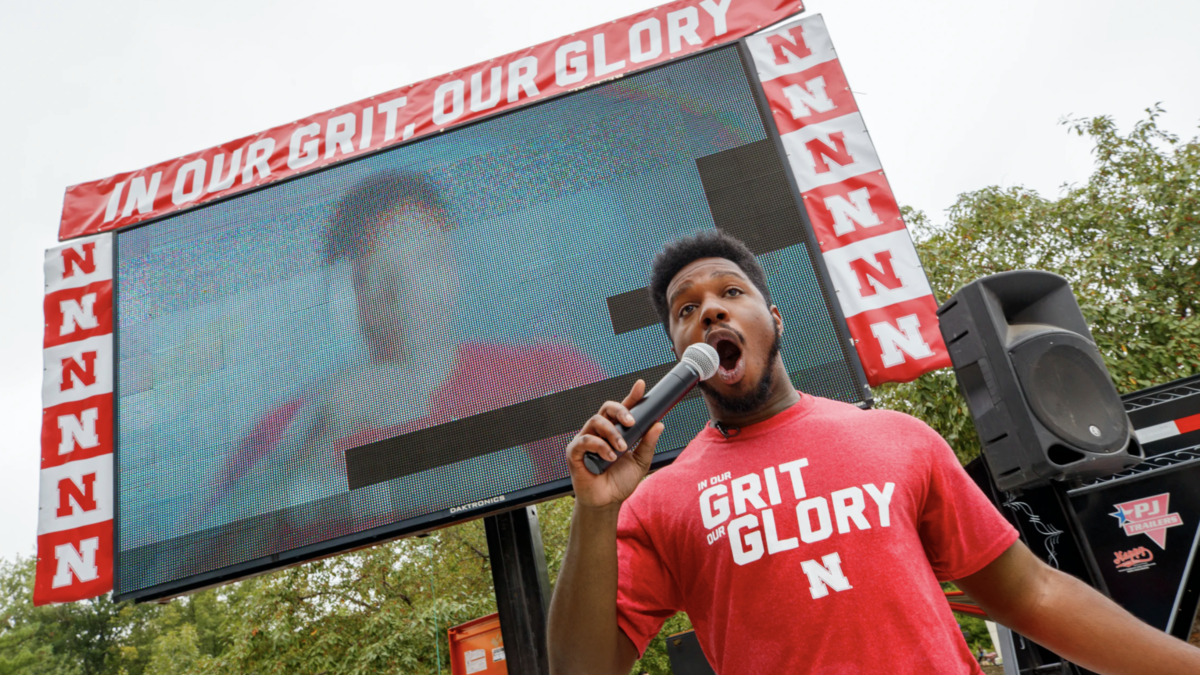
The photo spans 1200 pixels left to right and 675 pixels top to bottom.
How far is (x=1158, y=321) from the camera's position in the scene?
6.32 m

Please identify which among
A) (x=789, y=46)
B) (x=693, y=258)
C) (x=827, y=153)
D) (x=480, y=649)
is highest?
(x=789, y=46)

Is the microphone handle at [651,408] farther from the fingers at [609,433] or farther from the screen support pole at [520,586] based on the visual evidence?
the screen support pole at [520,586]

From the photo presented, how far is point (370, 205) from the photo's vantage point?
3.30 meters

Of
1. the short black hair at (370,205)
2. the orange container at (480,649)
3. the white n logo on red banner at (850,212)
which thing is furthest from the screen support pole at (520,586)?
the white n logo on red banner at (850,212)

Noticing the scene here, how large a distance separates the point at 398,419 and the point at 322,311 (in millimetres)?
676

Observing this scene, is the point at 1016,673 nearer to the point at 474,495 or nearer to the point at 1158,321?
the point at 474,495

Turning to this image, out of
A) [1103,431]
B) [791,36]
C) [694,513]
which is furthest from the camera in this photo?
[791,36]

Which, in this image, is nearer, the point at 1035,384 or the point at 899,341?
the point at 1035,384

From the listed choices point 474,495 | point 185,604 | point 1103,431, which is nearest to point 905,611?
point 1103,431

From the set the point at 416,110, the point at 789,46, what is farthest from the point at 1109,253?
the point at 416,110

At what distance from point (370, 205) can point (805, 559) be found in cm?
Answer: 280

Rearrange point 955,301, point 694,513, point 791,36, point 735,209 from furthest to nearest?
point 791,36
point 735,209
point 955,301
point 694,513

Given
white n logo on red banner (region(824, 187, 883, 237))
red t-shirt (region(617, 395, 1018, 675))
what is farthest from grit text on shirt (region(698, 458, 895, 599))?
white n logo on red banner (region(824, 187, 883, 237))

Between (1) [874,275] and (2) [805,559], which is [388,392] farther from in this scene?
(2) [805,559]
